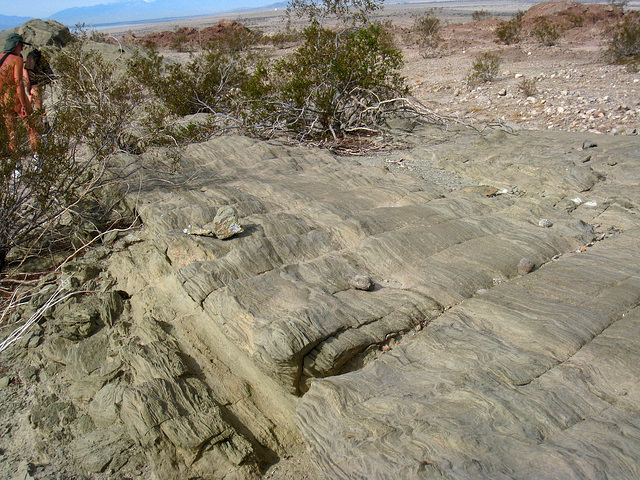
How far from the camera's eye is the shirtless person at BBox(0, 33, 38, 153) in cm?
539

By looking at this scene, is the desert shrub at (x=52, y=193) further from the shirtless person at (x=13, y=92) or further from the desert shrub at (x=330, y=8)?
the desert shrub at (x=330, y=8)

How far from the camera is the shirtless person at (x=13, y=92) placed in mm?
5395

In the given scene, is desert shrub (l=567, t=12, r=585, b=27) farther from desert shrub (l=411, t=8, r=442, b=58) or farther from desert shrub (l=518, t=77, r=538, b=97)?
desert shrub (l=518, t=77, r=538, b=97)

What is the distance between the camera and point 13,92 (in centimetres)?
559

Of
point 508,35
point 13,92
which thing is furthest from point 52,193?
point 508,35

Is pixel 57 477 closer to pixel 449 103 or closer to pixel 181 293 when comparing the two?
pixel 181 293

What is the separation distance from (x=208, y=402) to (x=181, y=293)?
3.32ft

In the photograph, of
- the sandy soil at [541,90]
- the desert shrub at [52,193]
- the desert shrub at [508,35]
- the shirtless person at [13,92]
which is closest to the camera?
the desert shrub at [52,193]

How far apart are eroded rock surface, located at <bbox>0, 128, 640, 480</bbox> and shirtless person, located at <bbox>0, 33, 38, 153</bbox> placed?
144cm

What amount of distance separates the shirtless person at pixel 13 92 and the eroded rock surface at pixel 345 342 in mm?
1441

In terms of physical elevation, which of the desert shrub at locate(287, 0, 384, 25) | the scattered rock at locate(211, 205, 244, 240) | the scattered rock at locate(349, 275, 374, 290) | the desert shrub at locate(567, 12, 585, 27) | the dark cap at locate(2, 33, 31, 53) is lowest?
the scattered rock at locate(349, 275, 374, 290)

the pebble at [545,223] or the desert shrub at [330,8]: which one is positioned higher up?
the desert shrub at [330,8]

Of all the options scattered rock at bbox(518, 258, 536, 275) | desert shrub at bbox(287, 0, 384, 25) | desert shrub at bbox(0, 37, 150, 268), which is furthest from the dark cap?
scattered rock at bbox(518, 258, 536, 275)

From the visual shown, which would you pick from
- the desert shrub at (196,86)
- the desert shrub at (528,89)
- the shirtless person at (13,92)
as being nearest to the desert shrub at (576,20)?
the desert shrub at (528,89)
